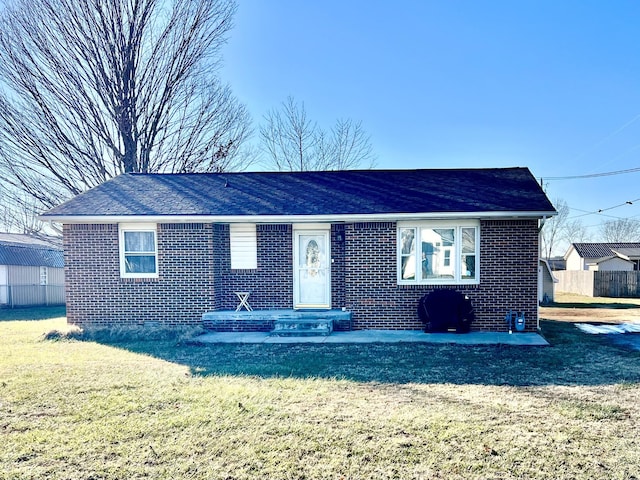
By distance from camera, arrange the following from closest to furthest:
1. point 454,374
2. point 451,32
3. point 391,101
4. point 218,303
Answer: point 454,374 < point 218,303 < point 451,32 < point 391,101

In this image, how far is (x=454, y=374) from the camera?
6.25 m

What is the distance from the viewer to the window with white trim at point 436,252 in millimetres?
9945

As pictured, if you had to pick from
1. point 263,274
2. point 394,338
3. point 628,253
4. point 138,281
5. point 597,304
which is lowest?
point 597,304

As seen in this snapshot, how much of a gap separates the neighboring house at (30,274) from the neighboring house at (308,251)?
453 inches

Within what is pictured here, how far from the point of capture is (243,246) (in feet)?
35.3

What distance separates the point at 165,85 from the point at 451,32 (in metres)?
13.5

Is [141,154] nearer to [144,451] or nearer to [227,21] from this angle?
[227,21]

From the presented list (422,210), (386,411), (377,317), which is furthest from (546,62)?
(386,411)

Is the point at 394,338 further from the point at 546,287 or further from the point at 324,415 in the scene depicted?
the point at 546,287

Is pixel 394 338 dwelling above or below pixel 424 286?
below

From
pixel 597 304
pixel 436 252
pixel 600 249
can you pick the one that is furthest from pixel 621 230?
pixel 436 252

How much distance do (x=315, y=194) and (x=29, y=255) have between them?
20175mm

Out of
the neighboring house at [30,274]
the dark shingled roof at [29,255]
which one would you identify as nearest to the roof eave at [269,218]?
the neighboring house at [30,274]

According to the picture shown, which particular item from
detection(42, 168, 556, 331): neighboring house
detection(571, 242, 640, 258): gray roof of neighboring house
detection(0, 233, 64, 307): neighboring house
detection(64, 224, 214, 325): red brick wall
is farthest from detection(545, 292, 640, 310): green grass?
detection(0, 233, 64, 307): neighboring house
